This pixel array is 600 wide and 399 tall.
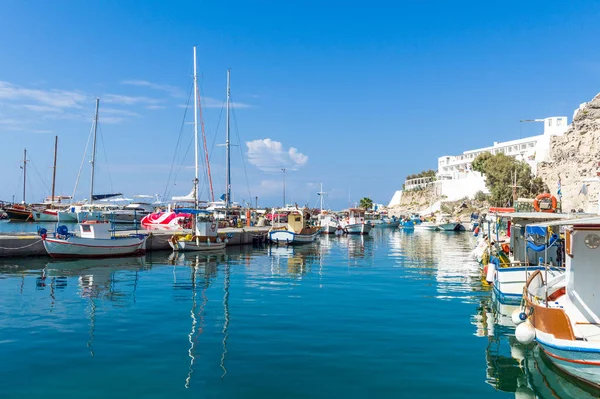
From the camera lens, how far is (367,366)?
37.6ft

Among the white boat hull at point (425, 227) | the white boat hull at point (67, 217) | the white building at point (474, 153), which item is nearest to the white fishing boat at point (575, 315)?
the white boat hull at point (425, 227)

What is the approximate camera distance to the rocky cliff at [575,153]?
88.3 m

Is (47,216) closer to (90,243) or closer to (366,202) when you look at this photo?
(90,243)

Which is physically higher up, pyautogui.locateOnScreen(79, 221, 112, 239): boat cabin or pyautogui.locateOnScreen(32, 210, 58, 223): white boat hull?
pyautogui.locateOnScreen(32, 210, 58, 223): white boat hull

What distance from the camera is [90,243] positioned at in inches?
1336

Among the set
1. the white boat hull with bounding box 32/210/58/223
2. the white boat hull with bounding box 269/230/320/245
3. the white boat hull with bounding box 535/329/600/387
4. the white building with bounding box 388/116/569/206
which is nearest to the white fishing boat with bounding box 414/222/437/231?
the white building with bounding box 388/116/569/206

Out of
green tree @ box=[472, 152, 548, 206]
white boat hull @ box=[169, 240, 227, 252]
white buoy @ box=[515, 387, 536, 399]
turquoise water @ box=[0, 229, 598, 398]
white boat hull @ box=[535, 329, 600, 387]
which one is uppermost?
green tree @ box=[472, 152, 548, 206]

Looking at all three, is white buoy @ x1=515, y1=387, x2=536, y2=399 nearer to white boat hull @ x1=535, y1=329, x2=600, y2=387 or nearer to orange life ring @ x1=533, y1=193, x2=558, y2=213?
white boat hull @ x1=535, y1=329, x2=600, y2=387

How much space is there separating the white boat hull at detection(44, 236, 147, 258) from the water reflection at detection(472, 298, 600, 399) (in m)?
27.0

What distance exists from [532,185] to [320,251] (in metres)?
66.4

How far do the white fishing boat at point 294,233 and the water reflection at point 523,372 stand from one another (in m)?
36.4

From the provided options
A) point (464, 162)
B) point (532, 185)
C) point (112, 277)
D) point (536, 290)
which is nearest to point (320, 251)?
point (112, 277)

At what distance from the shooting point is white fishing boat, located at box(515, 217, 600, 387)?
10.2 m

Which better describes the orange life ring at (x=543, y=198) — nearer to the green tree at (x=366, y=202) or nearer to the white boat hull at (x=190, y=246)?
the white boat hull at (x=190, y=246)
